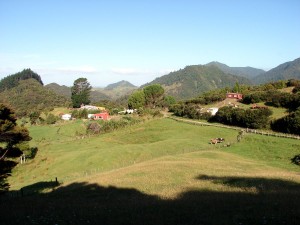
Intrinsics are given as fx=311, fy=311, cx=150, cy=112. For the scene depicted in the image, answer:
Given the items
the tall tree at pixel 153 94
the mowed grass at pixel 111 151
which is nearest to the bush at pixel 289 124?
the mowed grass at pixel 111 151

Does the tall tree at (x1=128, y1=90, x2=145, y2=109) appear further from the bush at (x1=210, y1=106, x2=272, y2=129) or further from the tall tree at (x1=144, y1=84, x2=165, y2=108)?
the bush at (x1=210, y1=106, x2=272, y2=129)

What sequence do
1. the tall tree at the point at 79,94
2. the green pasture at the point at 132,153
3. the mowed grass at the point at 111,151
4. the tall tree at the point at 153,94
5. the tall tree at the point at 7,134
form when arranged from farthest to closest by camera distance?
the tall tree at the point at 79,94
the tall tree at the point at 153,94
the mowed grass at the point at 111,151
the green pasture at the point at 132,153
the tall tree at the point at 7,134

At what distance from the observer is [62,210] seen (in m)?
17.8

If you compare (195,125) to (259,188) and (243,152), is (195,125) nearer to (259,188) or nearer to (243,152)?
(243,152)

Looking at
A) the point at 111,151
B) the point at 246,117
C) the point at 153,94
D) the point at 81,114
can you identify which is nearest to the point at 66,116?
the point at 81,114

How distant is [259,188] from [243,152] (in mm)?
34598

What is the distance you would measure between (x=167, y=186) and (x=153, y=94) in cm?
13681

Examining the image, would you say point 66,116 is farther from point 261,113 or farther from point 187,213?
point 187,213

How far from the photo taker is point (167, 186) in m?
27.8

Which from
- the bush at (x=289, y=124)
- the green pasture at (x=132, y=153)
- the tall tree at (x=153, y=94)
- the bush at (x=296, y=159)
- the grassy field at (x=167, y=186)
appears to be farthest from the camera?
the tall tree at (x=153, y=94)

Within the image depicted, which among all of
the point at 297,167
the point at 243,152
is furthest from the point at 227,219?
the point at 243,152

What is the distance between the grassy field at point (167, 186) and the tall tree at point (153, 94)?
81273 millimetres

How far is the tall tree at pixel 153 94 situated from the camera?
162625 millimetres

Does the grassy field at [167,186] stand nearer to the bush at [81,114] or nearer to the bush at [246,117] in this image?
the bush at [246,117]
